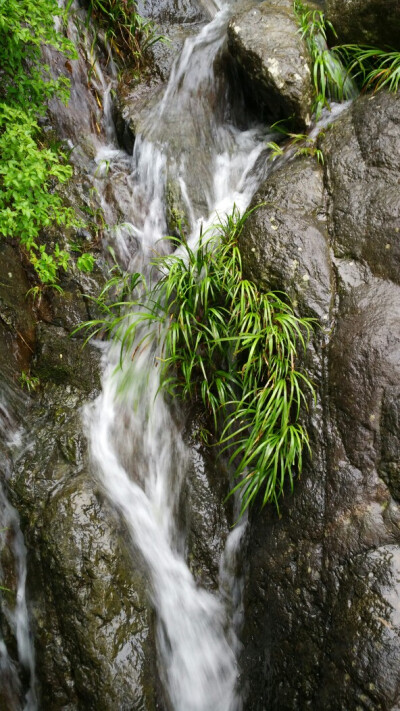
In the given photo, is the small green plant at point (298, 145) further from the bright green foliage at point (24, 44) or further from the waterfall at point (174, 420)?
the bright green foliage at point (24, 44)

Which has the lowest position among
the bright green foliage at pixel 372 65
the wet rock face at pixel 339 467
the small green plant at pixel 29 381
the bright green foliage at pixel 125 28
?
the wet rock face at pixel 339 467

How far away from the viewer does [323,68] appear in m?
4.21

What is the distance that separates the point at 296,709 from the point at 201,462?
1.63 metres

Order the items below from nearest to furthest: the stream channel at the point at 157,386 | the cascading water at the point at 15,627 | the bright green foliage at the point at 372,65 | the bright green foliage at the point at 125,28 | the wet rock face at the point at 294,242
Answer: the cascading water at the point at 15,627 → the stream channel at the point at 157,386 → the wet rock face at the point at 294,242 → the bright green foliage at the point at 372,65 → the bright green foliage at the point at 125,28

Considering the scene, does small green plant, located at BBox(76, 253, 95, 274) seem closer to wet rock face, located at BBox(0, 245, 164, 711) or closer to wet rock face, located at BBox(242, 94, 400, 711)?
wet rock face, located at BBox(0, 245, 164, 711)

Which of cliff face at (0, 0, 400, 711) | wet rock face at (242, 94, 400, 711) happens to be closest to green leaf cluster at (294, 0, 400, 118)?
cliff face at (0, 0, 400, 711)

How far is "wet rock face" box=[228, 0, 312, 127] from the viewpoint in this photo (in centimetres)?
416

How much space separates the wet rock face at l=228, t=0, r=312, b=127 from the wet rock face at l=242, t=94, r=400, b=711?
74 centimetres

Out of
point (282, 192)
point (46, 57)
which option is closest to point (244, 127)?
point (282, 192)

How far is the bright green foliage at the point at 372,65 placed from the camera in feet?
12.7

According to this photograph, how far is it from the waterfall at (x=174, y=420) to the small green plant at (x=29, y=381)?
1.70 feet

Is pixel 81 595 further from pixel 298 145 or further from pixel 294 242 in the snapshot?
pixel 298 145

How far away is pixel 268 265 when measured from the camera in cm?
351

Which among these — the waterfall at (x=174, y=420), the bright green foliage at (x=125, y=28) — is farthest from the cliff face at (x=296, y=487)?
the bright green foliage at (x=125, y=28)
